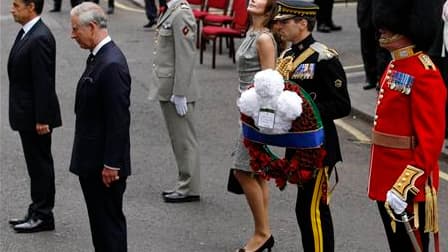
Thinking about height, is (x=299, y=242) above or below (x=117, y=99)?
below

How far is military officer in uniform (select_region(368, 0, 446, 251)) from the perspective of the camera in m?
5.08

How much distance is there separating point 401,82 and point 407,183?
1.76ft

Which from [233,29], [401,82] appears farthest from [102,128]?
[233,29]

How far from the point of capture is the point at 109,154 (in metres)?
5.85

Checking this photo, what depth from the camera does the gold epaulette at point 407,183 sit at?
507cm

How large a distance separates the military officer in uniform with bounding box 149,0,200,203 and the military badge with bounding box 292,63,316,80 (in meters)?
2.07

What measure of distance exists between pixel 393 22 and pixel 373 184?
0.90m

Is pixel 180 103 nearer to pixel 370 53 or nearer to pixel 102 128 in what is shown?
pixel 102 128

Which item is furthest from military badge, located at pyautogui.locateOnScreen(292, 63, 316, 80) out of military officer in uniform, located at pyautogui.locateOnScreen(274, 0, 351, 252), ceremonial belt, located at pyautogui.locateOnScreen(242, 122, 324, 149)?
ceremonial belt, located at pyautogui.locateOnScreen(242, 122, 324, 149)

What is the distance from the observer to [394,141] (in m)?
5.27

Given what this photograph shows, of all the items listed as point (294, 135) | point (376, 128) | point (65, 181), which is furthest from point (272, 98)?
point (65, 181)

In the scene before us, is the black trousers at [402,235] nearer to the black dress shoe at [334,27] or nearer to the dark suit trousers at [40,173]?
the dark suit trousers at [40,173]

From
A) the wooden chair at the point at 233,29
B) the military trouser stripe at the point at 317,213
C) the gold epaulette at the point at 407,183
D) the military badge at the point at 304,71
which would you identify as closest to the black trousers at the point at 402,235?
the gold epaulette at the point at 407,183

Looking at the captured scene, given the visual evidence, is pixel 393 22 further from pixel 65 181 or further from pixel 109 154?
pixel 65 181
